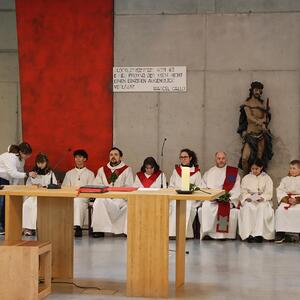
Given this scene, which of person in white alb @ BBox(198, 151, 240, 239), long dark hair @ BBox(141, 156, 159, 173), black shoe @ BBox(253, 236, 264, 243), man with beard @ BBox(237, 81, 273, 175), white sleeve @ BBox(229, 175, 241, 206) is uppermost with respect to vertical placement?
man with beard @ BBox(237, 81, 273, 175)

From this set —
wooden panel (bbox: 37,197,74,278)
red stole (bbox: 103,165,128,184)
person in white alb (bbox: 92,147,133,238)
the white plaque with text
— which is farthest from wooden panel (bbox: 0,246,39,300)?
the white plaque with text

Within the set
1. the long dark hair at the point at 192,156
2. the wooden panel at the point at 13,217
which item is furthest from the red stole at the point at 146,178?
the wooden panel at the point at 13,217

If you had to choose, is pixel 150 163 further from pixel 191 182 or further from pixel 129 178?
pixel 191 182

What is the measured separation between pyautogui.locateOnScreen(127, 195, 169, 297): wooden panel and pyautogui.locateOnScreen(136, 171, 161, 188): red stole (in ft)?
13.6

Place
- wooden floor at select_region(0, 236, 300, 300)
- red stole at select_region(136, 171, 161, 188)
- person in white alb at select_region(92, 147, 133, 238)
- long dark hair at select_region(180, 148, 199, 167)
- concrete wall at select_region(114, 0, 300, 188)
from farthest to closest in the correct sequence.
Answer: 1. concrete wall at select_region(114, 0, 300, 188)
2. red stole at select_region(136, 171, 161, 188)
3. long dark hair at select_region(180, 148, 199, 167)
4. person in white alb at select_region(92, 147, 133, 238)
5. wooden floor at select_region(0, 236, 300, 300)

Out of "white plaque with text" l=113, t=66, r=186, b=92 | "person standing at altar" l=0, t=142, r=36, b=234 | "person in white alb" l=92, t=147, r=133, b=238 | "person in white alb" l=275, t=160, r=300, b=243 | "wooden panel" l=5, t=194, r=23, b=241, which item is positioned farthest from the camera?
"white plaque with text" l=113, t=66, r=186, b=92

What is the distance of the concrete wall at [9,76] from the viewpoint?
424 inches

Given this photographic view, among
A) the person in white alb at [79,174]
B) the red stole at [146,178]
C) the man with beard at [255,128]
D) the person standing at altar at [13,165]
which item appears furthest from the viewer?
the person in white alb at [79,174]

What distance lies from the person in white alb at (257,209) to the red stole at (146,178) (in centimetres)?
118

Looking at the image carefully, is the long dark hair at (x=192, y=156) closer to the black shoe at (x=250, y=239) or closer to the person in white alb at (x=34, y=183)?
the black shoe at (x=250, y=239)

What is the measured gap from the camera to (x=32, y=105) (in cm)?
1066

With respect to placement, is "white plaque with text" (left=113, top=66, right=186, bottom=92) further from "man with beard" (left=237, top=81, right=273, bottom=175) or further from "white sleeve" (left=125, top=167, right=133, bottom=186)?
"white sleeve" (left=125, top=167, right=133, bottom=186)

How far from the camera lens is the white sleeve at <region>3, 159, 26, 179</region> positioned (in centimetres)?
958

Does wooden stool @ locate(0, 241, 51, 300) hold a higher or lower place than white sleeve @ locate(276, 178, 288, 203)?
lower
